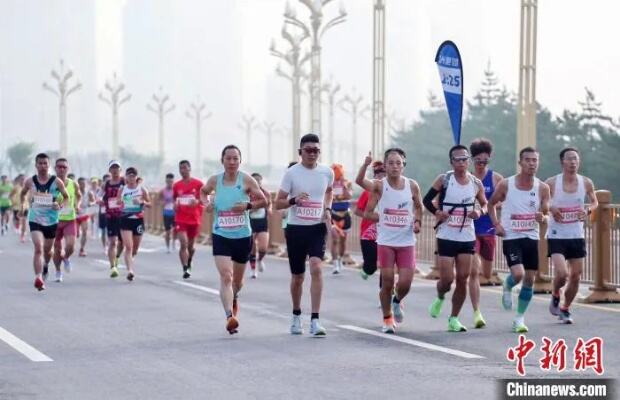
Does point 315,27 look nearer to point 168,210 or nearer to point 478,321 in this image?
point 168,210

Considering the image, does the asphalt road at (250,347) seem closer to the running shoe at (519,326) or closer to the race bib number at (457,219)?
the running shoe at (519,326)

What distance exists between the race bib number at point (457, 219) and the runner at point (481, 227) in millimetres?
691

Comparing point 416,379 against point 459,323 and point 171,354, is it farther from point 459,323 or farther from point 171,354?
point 459,323

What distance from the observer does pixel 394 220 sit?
564 inches

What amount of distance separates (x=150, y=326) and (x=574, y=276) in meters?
4.37

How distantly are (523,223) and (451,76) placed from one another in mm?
3139

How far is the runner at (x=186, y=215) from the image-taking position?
76.9 feet

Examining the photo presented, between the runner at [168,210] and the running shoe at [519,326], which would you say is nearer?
the running shoe at [519,326]

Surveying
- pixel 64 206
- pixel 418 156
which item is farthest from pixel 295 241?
pixel 418 156

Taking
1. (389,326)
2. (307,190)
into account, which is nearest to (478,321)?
(389,326)

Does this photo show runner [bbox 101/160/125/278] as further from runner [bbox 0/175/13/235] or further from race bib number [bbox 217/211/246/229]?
runner [bbox 0/175/13/235]

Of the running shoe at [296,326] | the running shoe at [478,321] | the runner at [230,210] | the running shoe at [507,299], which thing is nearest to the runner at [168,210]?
the running shoe at [507,299]

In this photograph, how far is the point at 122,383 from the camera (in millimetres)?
10828

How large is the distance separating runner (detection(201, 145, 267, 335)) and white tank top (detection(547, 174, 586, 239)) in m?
3.04
